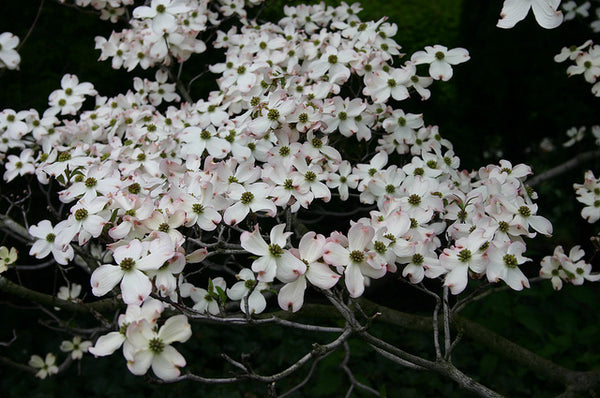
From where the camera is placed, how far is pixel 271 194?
131 centimetres

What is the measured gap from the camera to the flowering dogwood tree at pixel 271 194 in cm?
107

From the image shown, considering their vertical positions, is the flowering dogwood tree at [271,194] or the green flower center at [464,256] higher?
the green flower center at [464,256]

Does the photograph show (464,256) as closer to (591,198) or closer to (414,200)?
(414,200)

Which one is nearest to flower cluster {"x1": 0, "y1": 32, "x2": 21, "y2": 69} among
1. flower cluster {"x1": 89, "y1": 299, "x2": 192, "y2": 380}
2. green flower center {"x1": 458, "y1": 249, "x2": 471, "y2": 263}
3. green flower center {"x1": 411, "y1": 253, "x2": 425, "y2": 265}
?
flower cluster {"x1": 89, "y1": 299, "x2": 192, "y2": 380}

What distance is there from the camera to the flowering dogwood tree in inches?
42.1

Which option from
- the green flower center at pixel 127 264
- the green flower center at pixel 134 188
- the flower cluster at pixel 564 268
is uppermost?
the green flower center at pixel 127 264

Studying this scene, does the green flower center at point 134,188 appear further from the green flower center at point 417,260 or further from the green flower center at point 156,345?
the green flower center at point 417,260

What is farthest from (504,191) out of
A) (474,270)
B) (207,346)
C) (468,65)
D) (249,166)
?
(207,346)

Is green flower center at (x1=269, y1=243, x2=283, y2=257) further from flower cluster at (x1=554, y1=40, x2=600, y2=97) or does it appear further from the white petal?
flower cluster at (x1=554, y1=40, x2=600, y2=97)

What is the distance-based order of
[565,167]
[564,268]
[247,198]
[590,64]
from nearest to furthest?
[247,198] < [564,268] < [590,64] < [565,167]

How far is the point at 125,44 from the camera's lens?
A: 209 centimetres

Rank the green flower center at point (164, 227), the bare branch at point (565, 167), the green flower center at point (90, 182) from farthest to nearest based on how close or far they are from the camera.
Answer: the bare branch at point (565, 167)
the green flower center at point (90, 182)
the green flower center at point (164, 227)

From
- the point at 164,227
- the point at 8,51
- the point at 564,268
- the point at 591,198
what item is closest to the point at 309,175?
the point at 164,227

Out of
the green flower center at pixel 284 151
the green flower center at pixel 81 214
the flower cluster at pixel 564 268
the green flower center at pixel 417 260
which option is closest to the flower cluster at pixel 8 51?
the green flower center at pixel 81 214
